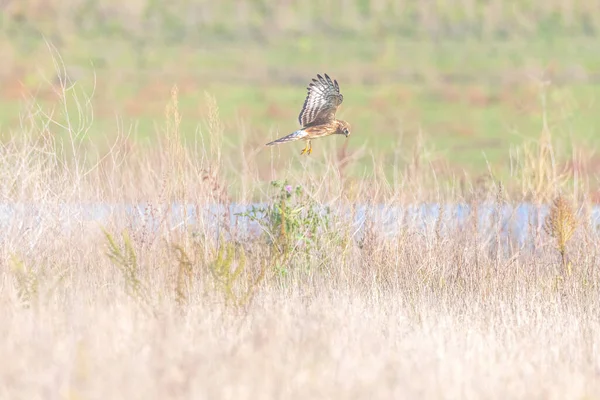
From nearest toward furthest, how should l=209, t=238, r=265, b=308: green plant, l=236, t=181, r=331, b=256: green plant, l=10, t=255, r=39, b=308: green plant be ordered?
l=209, t=238, r=265, b=308: green plant, l=10, t=255, r=39, b=308: green plant, l=236, t=181, r=331, b=256: green plant

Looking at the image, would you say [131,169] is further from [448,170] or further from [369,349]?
[369,349]

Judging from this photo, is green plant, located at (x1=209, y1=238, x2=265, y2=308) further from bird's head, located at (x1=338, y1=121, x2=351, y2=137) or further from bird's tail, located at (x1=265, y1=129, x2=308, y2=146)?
bird's head, located at (x1=338, y1=121, x2=351, y2=137)

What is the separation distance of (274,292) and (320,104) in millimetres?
1112

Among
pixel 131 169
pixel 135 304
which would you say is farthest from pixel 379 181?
pixel 135 304

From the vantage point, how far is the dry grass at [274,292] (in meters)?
3.65

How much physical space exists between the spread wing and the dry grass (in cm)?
52

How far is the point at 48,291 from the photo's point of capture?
4918mm

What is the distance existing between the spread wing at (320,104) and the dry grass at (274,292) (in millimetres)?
523

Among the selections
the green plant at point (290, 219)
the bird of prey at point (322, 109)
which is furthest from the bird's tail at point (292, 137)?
the green plant at point (290, 219)

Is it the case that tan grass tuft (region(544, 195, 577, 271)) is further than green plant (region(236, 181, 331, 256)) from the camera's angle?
No

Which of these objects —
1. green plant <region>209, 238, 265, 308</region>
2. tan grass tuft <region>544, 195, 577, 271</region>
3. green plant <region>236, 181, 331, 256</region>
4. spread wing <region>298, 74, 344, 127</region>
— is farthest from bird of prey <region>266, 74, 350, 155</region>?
tan grass tuft <region>544, 195, 577, 271</region>

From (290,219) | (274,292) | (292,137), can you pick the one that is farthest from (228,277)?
(290,219)

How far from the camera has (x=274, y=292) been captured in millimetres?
5781

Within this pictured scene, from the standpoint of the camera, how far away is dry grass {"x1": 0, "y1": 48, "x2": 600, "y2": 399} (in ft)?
12.0
